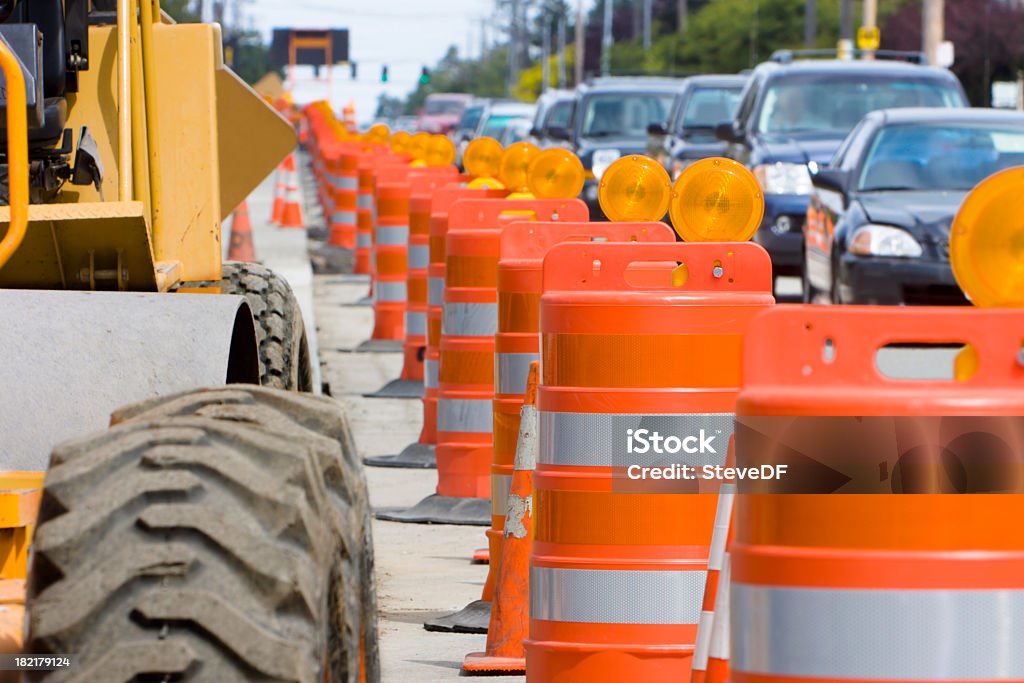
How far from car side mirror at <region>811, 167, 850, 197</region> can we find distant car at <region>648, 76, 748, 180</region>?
275 inches

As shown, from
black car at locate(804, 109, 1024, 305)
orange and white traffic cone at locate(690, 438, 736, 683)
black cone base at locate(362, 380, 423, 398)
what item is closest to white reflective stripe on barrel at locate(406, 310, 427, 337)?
black cone base at locate(362, 380, 423, 398)

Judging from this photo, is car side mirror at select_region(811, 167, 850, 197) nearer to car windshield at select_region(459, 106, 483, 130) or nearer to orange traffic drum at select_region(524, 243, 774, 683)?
orange traffic drum at select_region(524, 243, 774, 683)

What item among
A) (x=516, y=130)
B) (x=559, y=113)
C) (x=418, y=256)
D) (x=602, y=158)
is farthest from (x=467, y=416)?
(x=516, y=130)

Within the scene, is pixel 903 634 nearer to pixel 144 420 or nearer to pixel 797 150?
pixel 144 420

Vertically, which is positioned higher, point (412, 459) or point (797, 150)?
point (797, 150)

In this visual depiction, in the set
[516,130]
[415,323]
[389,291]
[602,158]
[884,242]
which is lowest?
[516,130]

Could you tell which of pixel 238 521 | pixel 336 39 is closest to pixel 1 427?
pixel 238 521

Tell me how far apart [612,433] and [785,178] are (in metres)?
14.4

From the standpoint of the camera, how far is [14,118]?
14.4 feet

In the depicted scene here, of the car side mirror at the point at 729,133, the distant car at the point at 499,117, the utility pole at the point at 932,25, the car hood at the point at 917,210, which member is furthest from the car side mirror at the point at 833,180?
the distant car at the point at 499,117

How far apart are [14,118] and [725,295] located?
2053 mm

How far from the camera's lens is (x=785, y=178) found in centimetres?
1998

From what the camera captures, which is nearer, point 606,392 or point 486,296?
point 606,392

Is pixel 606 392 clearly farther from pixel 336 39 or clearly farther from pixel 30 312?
pixel 336 39
